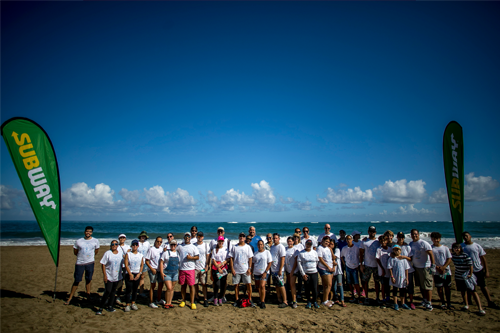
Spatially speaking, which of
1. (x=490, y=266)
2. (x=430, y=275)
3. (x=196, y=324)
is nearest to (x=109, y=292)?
(x=196, y=324)

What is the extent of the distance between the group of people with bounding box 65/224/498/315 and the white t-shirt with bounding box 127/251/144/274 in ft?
0.07

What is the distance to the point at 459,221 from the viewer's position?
21.9 feet

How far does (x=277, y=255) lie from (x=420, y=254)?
3.39 meters

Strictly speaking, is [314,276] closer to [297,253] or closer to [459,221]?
[297,253]

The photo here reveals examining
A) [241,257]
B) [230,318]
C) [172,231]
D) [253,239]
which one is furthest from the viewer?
[172,231]

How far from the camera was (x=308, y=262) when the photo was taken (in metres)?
5.99

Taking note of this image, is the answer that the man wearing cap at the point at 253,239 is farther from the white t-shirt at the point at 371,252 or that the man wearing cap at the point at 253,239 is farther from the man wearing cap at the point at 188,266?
the white t-shirt at the point at 371,252

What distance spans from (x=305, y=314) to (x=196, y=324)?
246 cm

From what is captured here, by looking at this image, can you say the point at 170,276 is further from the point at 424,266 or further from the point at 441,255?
the point at 441,255

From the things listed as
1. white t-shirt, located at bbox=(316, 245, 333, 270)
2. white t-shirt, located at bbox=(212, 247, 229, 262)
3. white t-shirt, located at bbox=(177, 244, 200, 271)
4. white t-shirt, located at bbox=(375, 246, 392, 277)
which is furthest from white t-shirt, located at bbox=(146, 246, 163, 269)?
white t-shirt, located at bbox=(375, 246, 392, 277)

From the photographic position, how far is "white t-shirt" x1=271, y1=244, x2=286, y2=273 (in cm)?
626

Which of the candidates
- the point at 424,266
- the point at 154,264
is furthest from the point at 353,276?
the point at 154,264

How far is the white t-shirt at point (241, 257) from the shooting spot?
20.2ft

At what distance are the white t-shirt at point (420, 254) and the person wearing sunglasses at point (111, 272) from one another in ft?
23.1
